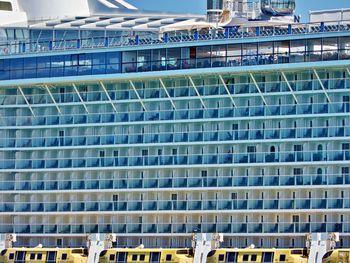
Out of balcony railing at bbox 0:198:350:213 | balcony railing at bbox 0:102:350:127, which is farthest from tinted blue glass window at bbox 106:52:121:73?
balcony railing at bbox 0:198:350:213

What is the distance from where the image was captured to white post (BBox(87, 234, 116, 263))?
8131 cm

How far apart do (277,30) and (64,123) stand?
10.1 m

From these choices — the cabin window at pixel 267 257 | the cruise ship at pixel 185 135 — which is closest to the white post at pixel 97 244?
the cruise ship at pixel 185 135

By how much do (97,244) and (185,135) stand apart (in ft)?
18.4

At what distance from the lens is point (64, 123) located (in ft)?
281

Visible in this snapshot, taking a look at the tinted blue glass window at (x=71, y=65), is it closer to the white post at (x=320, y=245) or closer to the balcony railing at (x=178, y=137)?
the balcony railing at (x=178, y=137)

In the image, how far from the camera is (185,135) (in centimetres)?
8256

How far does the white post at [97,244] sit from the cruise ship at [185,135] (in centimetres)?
92

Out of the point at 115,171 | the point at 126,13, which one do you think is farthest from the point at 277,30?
the point at 126,13

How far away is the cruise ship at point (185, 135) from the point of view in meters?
79.3

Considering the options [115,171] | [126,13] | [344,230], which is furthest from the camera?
[126,13]

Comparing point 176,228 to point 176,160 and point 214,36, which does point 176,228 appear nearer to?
point 176,160

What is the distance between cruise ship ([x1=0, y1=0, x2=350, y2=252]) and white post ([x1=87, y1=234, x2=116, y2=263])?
3.02 ft

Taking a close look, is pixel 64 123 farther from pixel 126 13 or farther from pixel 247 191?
pixel 126 13
